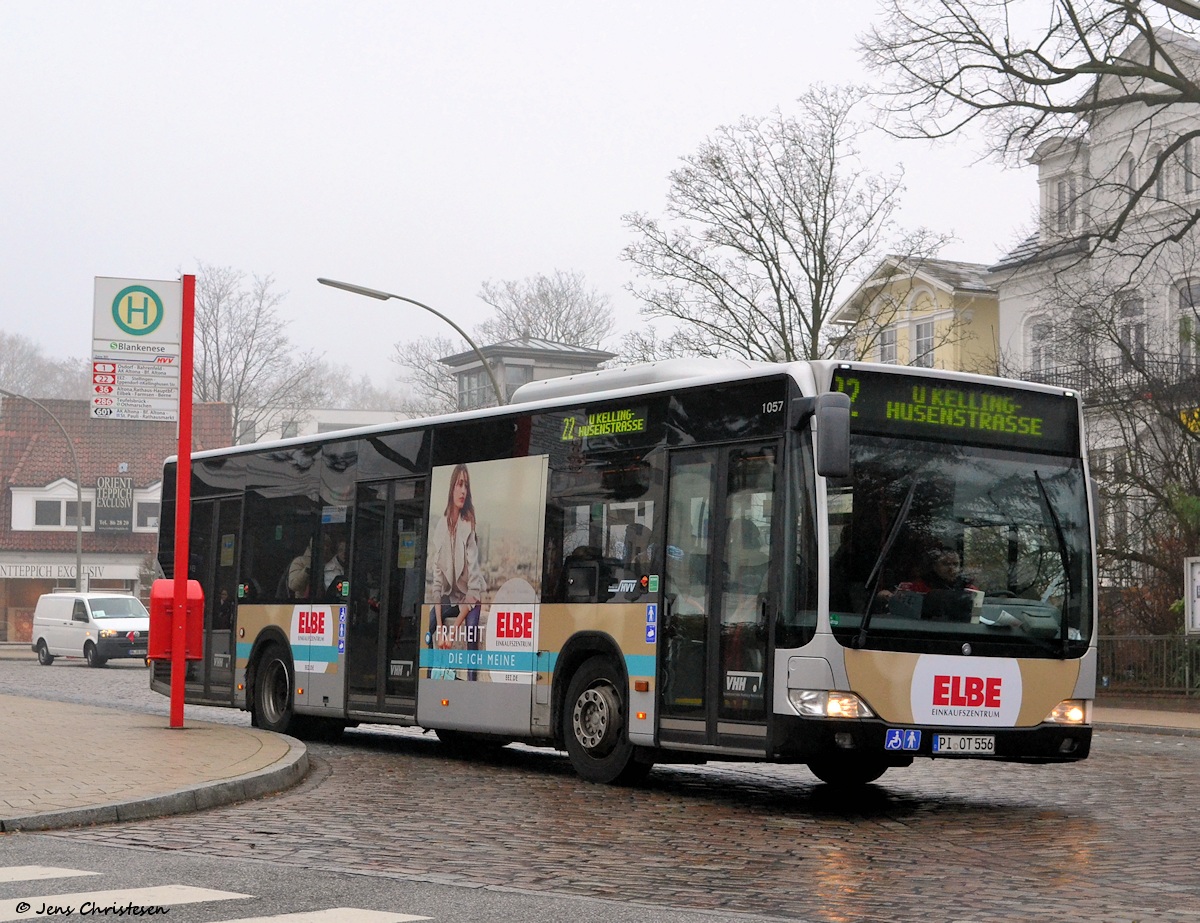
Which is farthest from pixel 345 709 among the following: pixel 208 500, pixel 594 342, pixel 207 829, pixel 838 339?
pixel 594 342

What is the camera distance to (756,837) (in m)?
10.4

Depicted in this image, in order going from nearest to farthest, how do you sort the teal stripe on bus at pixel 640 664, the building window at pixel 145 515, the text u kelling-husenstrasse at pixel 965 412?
the text u kelling-husenstrasse at pixel 965 412
the teal stripe on bus at pixel 640 664
the building window at pixel 145 515

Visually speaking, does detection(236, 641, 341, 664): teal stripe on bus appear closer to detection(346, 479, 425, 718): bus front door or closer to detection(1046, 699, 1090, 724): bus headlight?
detection(346, 479, 425, 718): bus front door

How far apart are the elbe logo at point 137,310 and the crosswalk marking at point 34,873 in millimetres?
8655

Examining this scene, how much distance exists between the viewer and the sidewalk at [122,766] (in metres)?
10.4

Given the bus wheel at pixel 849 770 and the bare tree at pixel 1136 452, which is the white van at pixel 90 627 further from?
the bus wheel at pixel 849 770

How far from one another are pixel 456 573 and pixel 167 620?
296cm

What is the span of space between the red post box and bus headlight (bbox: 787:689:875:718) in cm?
710

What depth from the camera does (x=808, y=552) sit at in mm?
11367

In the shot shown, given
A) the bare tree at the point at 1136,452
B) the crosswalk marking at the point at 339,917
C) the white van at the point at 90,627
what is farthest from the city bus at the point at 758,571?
the white van at the point at 90,627

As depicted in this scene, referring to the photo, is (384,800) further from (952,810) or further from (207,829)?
(952,810)

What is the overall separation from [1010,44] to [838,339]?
12.3 meters

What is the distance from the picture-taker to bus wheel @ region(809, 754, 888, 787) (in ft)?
40.6

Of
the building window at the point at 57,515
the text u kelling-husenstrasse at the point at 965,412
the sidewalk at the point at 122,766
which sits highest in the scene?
the building window at the point at 57,515
